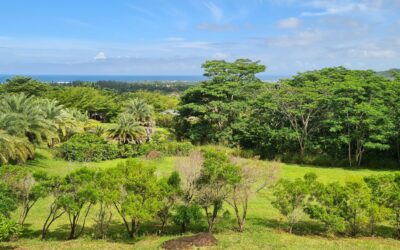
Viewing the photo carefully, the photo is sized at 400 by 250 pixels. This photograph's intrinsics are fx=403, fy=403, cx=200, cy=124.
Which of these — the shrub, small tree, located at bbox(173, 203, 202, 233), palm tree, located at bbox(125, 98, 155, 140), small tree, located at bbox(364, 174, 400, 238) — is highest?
palm tree, located at bbox(125, 98, 155, 140)

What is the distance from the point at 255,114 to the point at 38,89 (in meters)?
37.4

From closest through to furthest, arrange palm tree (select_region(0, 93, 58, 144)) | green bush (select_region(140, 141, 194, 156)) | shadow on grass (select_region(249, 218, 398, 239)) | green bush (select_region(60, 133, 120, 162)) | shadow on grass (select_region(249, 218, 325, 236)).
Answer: shadow on grass (select_region(249, 218, 398, 239)) < shadow on grass (select_region(249, 218, 325, 236)) < palm tree (select_region(0, 93, 58, 144)) < green bush (select_region(60, 133, 120, 162)) < green bush (select_region(140, 141, 194, 156))

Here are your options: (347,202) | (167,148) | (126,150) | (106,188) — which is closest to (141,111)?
(126,150)

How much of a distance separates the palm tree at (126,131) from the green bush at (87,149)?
0.98 m

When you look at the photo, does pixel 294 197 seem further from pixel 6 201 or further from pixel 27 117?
pixel 27 117

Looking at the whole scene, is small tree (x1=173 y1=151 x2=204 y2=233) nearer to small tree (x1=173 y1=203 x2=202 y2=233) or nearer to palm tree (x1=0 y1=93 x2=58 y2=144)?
small tree (x1=173 y1=203 x2=202 y2=233)

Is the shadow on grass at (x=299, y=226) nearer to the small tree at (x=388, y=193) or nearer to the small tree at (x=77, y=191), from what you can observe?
the small tree at (x=388, y=193)

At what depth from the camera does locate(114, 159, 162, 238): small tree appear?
13742mm

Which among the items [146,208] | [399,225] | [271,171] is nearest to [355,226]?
[399,225]

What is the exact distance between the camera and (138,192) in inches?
567

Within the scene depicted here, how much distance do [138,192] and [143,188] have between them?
266 millimetres

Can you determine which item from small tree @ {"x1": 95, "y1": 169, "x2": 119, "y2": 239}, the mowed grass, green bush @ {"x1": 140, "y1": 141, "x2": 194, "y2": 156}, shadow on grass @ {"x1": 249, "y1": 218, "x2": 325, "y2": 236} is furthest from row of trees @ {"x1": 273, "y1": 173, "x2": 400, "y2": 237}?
green bush @ {"x1": 140, "y1": 141, "x2": 194, "y2": 156}

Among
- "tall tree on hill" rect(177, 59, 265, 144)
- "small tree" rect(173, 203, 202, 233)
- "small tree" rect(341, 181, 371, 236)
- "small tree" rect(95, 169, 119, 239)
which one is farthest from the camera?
"tall tree on hill" rect(177, 59, 265, 144)

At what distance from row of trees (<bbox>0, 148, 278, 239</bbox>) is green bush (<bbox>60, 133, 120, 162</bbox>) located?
741 inches
